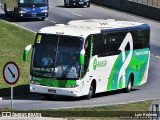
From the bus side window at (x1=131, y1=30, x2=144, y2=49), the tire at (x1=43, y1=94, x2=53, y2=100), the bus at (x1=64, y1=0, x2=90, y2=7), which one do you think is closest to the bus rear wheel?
the tire at (x1=43, y1=94, x2=53, y2=100)

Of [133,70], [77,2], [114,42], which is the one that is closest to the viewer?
[114,42]

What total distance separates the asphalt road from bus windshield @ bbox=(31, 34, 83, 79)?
1.18 m

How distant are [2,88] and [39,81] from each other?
3.80 m

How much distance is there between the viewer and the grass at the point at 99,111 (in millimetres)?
20391

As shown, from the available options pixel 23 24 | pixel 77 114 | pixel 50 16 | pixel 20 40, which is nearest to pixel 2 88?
pixel 77 114

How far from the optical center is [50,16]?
2494 inches

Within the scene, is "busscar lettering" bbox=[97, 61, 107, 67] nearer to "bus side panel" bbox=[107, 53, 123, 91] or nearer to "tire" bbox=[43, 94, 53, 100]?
"bus side panel" bbox=[107, 53, 123, 91]

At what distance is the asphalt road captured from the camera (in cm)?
2733

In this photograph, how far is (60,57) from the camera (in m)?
27.6

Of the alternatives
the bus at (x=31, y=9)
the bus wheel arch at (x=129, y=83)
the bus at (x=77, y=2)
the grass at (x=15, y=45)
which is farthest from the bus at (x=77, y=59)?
the bus at (x=77, y=2)

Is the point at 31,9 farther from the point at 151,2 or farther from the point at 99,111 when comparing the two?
the point at 99,111

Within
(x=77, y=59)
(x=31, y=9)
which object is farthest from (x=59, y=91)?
(x=31, y=9)

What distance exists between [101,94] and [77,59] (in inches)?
190

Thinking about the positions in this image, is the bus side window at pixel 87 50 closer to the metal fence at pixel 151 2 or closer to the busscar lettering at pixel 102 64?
the busscar lettering at pixel 102 64
